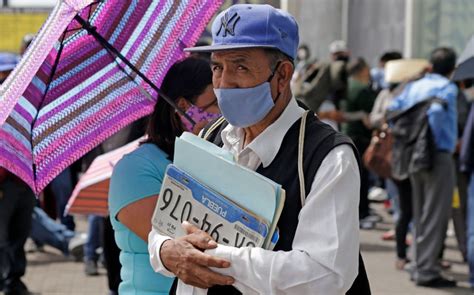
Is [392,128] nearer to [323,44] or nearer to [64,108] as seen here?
[64,108]

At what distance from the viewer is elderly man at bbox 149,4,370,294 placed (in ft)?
8.98

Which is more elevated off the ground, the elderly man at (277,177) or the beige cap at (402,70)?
the elderly man at (277,177)

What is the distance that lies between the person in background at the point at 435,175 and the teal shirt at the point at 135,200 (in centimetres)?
560

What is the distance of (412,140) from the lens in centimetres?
923

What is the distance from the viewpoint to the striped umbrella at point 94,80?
375 cm

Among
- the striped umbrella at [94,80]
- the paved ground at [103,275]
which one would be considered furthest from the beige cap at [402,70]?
the striped umbrella at [94,80]

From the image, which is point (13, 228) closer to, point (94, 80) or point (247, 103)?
point (94, 80)

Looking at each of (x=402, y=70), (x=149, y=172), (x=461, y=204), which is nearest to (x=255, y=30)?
(x=149, y=172)

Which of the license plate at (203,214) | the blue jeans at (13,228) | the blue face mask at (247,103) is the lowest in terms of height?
the blue jeans at (13,228)

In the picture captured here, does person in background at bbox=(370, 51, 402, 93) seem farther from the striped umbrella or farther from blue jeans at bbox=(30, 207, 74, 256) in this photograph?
the striped umbrella

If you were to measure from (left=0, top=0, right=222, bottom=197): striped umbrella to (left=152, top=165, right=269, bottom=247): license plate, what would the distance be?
30.8 inches

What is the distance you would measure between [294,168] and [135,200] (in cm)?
103

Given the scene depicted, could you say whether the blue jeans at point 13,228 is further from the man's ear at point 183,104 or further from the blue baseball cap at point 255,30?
the blue baseball cap at point 255,30

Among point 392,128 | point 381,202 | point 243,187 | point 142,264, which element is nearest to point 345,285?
point 243,187
